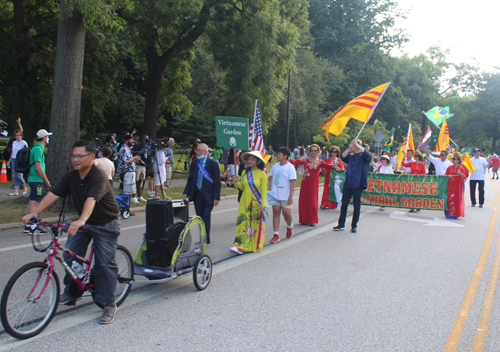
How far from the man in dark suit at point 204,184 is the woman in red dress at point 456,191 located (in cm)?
767

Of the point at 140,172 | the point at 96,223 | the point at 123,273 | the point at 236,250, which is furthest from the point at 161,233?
the point at 140,172

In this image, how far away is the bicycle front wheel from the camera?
355cm

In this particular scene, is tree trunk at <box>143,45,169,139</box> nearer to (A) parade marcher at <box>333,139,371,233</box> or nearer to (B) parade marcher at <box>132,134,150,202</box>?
(B) parade marcher at <box>132,134,150,202</box>

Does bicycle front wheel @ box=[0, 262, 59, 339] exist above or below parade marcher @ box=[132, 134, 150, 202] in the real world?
below

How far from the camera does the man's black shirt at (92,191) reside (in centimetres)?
404

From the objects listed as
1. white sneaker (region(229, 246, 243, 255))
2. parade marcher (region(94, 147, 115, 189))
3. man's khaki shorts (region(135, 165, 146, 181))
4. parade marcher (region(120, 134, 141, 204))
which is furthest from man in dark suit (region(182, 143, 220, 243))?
man's khaki shorts (region(135, 165, 146, 181))

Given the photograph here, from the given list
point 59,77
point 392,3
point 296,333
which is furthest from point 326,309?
point 392,3

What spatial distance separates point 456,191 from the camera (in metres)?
12.1

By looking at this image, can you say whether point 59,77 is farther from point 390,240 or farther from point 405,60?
point 405,60

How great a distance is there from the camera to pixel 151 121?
1952 cm

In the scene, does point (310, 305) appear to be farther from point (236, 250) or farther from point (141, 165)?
point (141, 165)

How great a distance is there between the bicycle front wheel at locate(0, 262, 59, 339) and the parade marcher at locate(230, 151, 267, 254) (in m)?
3.37

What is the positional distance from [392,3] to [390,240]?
160 ft

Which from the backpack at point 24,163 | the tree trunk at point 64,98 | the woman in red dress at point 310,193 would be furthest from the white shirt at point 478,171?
the backpack at point 24,163
